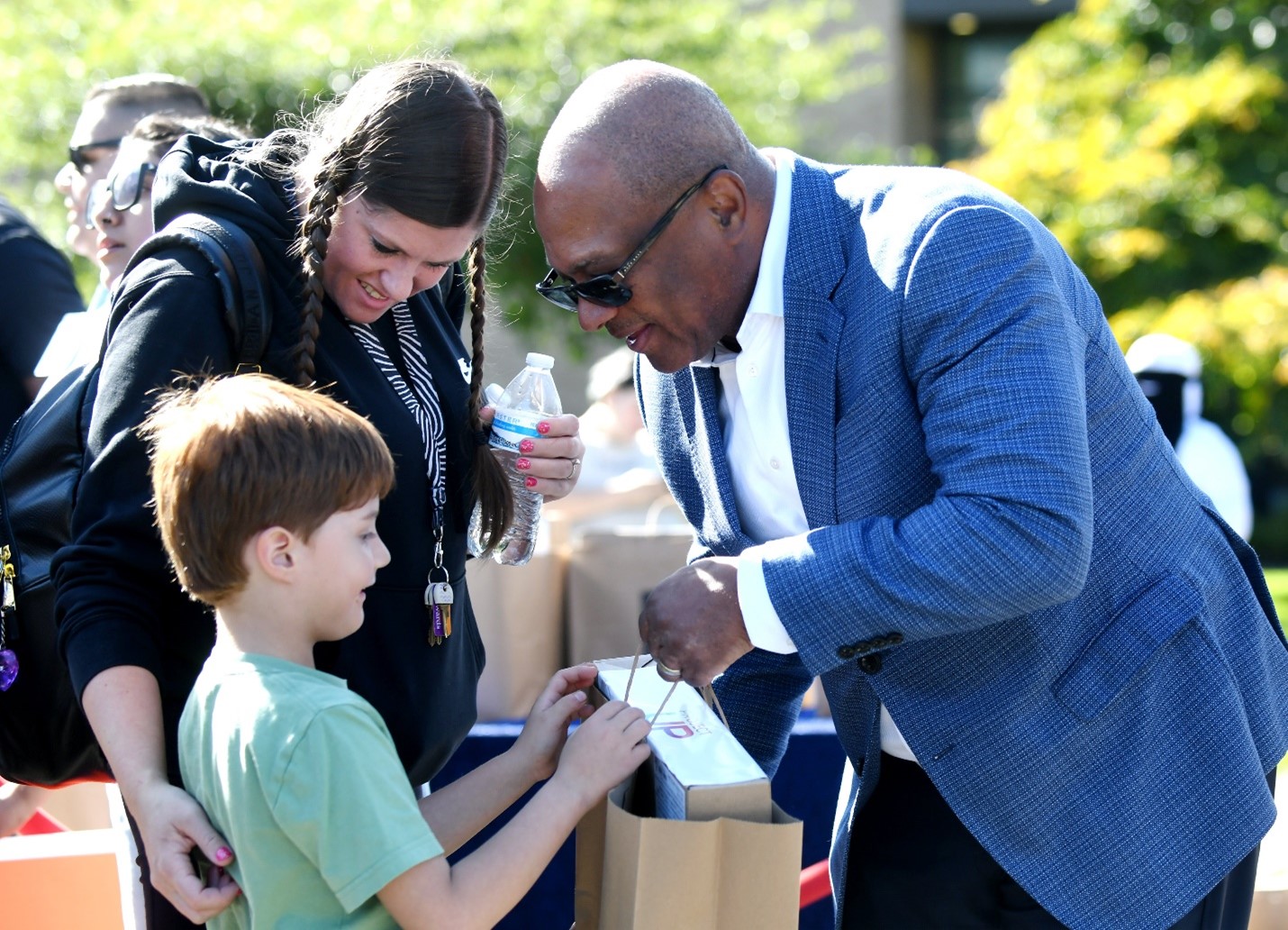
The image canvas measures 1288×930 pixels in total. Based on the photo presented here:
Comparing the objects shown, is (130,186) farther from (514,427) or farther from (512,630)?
(512,630)

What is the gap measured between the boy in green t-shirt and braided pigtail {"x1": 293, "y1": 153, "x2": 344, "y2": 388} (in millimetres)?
150

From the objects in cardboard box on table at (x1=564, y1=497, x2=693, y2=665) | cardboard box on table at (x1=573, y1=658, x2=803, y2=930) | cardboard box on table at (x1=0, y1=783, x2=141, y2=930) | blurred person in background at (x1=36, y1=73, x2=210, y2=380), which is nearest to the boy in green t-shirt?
cardboard box on table at (x1=573, y1=658, x2=803, y2=930)

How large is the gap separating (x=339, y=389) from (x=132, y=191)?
1257 millimetres

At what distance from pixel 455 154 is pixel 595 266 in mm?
274

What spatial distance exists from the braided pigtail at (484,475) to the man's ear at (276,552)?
0.52 m

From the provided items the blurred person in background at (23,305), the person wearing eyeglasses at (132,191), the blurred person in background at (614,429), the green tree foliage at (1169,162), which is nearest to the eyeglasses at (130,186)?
the person wearing eyeglasses at (132,191)

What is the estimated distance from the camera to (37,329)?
331 cm

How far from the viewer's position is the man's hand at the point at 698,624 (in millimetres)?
1851

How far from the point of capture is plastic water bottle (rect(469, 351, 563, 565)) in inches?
86.0

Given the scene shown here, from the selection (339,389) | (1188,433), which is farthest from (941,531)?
(1188,433)

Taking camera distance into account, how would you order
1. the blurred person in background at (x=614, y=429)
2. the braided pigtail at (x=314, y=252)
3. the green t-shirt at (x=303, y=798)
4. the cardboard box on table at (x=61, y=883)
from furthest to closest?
the blurred person in background at (x=614, y=429)
the cardboard box on table at (x=61, y=883)
the braided pigtail at (x=314, y=252)
the green t-shirt at (x=303, y=798)

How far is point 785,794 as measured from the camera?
3525 mm

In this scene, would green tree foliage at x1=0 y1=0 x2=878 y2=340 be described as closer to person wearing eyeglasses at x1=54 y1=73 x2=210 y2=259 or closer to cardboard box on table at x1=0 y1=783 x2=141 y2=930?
person wearing eyeglasses at x1=54 y1=73 x2=210 y2=259

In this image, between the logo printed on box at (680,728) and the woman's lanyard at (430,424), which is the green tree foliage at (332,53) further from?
the logo printed on box at (680,728)
